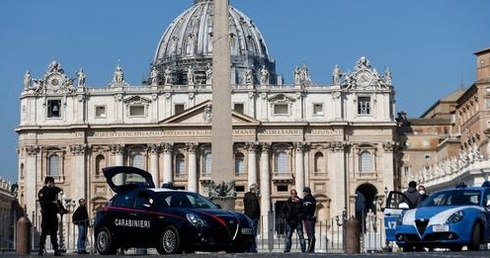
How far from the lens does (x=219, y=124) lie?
3178 cm

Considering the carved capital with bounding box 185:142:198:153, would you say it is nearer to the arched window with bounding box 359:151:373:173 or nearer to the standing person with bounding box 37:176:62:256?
the arched window with bounding box 359:151:373:173

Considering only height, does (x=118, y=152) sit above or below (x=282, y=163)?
above

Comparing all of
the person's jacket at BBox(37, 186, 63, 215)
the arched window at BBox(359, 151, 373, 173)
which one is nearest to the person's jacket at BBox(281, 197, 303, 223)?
the person's jacket at BBox(37, 186, 63, 215)

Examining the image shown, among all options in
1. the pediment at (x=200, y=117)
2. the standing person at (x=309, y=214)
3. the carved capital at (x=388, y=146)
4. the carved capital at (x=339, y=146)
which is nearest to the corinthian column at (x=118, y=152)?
the pediment at (x=200, y=117)

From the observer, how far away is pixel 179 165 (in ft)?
319

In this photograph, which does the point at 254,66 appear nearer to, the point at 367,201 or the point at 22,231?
the point at 367,201

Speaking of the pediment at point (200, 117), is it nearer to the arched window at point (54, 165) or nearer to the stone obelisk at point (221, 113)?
the arched window at point (54, 165)

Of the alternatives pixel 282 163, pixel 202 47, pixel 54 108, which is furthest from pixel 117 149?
pixel 202 47

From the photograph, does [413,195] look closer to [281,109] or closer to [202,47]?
[281,109]

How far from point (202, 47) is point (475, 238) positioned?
10284 cm

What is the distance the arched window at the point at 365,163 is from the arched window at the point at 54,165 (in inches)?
981

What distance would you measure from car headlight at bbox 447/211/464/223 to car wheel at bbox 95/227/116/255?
7.45 meters

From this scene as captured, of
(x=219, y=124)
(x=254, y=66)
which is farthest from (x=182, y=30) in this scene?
(x=219, y=124)

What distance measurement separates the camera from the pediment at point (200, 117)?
312ft
